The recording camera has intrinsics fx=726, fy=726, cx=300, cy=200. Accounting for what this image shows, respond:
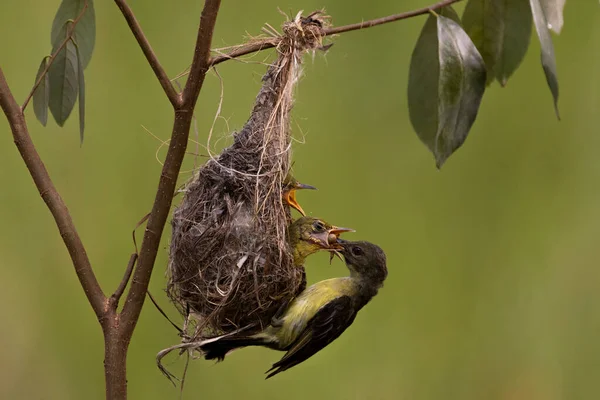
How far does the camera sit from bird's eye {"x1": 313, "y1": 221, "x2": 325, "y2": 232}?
1.76 metres

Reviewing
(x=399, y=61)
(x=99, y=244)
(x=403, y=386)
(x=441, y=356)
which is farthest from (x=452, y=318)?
(x=99, y=244)

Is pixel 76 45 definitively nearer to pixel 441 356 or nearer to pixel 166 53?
pixel 166 53

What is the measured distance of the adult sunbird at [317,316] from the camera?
5.64 ft

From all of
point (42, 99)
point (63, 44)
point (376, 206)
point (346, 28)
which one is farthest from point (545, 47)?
point (376, 206)

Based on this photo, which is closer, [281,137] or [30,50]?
[281,137]

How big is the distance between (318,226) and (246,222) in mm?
209

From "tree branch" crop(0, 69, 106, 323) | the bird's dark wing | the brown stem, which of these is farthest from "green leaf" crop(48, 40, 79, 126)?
the bird's dark wing

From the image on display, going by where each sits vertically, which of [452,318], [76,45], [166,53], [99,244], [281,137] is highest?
[166,53]

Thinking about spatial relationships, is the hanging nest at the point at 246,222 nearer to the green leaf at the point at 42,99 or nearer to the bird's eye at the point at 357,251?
the bird's eye at the point at 357,251

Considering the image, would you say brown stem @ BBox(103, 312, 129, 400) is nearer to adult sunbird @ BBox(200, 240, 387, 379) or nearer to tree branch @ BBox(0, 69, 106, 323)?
tree branch @ BBox(0, 69, 106, 323)

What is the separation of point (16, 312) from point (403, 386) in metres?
1.44

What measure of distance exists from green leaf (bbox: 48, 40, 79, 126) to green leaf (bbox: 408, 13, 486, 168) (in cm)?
78

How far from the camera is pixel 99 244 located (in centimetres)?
267

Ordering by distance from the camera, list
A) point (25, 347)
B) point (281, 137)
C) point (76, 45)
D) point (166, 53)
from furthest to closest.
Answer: point (166, 53) < point (25, 347) < point (281, 137) < point (76, 45)
